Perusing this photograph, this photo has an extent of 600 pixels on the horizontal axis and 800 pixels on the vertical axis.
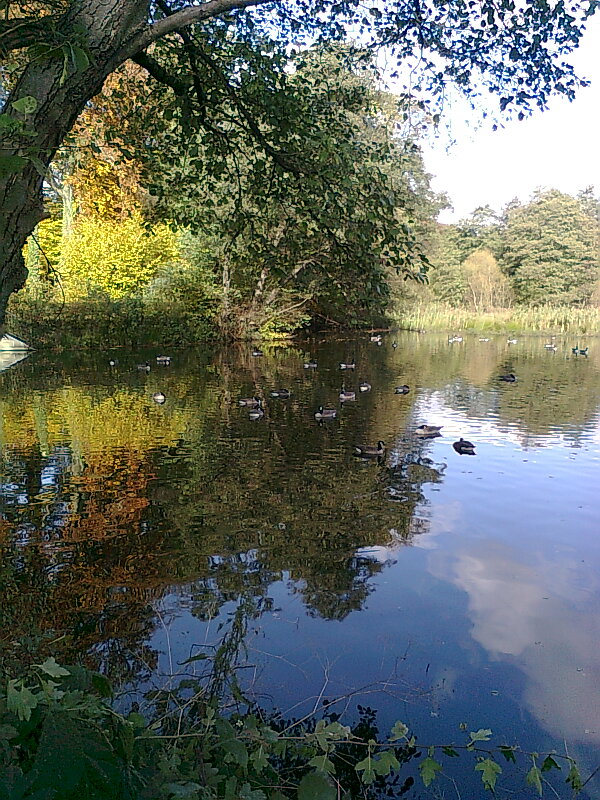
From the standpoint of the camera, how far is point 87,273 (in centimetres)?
2498

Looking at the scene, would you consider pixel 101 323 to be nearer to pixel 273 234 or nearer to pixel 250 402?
pixel 250 402

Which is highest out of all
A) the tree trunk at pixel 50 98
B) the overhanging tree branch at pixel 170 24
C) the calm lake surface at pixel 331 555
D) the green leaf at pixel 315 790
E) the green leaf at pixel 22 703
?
the overhanging tree branch at pixel 170 24

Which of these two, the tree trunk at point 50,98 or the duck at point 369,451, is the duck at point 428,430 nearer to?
the duck at point 369,451

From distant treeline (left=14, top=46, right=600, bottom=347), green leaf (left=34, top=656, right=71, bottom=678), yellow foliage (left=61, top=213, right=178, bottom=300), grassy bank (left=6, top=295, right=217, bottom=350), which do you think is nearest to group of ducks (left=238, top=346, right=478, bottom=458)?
distant treeline (left=14, top=46, right=600, bottom=347)

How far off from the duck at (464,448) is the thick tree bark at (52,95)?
26.6ft

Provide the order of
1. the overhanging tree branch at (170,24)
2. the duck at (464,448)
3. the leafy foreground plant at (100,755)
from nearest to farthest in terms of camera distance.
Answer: the leafy foreground plant at (100,755)
the overhanging tree branch at (170,24)
the duck at (464,448)

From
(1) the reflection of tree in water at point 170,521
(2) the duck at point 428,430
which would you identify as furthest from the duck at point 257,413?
(2) the duck at point 428,430

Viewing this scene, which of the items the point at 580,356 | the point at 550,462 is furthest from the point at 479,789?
the point at 580,356

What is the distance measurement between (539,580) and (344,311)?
9.15ft

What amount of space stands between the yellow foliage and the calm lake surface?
13.0m

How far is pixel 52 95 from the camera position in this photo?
7.75 ft

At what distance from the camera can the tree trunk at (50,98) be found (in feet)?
7.56

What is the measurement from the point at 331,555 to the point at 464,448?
4484 millimetres

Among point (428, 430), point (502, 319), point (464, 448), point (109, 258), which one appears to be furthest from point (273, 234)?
point (502, 319)
